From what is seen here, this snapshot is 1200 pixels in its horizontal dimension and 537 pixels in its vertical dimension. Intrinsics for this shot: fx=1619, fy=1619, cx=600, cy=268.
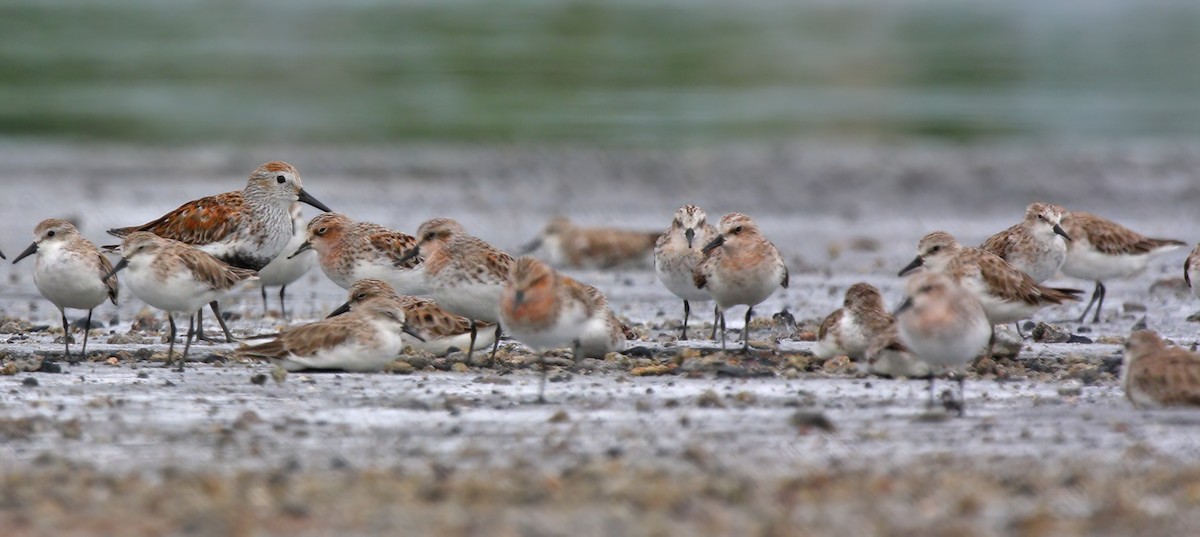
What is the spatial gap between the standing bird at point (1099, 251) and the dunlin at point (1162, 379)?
163 inches

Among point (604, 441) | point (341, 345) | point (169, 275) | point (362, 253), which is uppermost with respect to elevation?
point (362, 253)

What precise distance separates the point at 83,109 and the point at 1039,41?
81.1 ft

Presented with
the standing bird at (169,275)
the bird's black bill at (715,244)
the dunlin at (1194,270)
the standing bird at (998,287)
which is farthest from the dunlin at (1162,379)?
the standing bird at (169,275)

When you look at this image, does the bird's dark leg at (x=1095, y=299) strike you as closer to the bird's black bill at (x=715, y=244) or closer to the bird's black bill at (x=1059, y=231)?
the bird's black bill at (x=1059, y=231)

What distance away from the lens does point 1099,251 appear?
11.7 meters

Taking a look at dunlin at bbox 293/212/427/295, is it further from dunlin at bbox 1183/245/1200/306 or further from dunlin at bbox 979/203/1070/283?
dunlin at bbox 1183/245/1200/306

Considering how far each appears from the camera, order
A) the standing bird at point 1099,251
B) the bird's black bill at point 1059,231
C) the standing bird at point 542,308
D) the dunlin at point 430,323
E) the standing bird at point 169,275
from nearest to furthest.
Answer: the standing bird at point 542,308 < the standing bird at point 169,275 < the dunlin at point 430,323 < the bird's black bill at point 1059,231 < the standing bird at point 1099,251

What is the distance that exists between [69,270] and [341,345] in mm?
1793

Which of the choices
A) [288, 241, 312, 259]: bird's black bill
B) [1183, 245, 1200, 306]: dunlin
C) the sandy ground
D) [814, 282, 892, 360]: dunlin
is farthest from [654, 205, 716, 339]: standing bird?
[1183, 245, 1200, 306]: dunlin

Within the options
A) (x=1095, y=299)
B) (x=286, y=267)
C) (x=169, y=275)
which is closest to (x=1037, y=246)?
(x=1095, y=299)

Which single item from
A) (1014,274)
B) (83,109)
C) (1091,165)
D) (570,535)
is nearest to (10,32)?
(83,109)

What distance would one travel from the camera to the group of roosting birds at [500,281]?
772cm

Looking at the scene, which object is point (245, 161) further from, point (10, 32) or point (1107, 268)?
point (10, 32)

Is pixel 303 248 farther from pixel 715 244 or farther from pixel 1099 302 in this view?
pixel 1099 302
